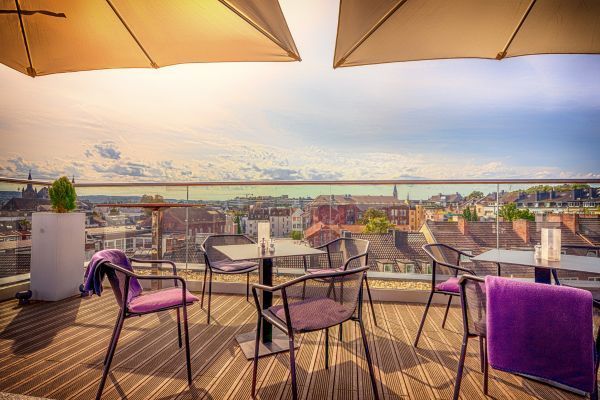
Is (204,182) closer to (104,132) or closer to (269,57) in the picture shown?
(269,57)

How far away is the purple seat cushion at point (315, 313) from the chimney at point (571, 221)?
3.13 meters

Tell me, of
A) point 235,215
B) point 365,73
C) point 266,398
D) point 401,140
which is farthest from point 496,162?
point 266,398

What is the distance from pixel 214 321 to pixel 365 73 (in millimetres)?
10999

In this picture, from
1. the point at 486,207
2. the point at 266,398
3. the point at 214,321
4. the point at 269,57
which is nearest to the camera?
the point at 266,398

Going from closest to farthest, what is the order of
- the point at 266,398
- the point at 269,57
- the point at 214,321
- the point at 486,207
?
the point at 266,398
the point at 269,57
the point at 214,321
the point at 486,207

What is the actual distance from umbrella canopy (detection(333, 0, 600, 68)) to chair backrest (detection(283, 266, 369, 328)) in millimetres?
2107

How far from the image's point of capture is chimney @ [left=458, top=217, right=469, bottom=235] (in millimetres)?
3848

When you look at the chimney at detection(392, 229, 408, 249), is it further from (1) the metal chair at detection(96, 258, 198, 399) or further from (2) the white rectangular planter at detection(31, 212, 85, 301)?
(2) the white rectangular planter at detection(31, 212, 85, 301)

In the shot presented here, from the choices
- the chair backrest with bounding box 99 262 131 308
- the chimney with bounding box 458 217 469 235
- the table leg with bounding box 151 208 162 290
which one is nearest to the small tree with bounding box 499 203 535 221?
the chimney with bounding box 458 217 469 235

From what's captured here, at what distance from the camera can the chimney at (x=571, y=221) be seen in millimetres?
3631

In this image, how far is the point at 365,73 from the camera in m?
12.1

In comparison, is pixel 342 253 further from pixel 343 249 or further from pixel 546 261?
pixel 546 261

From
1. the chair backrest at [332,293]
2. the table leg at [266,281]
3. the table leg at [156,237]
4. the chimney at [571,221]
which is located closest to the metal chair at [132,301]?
the table leg at [266,281]

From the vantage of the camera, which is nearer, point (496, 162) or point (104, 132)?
point (104, 132)
